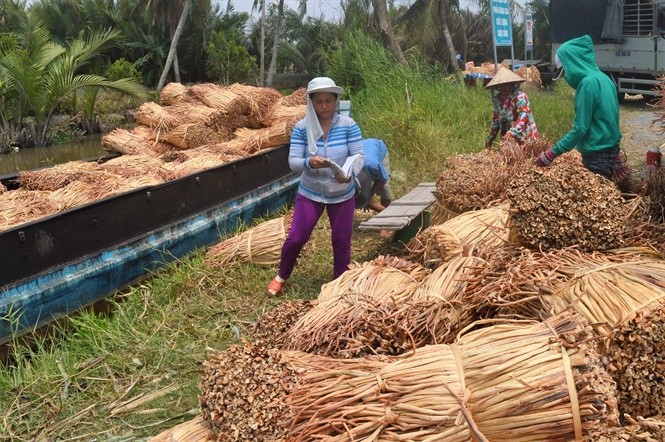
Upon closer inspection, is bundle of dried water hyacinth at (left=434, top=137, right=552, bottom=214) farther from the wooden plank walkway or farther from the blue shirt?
the blue shirt

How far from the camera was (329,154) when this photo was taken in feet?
17.3

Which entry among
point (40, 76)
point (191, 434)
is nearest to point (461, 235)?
point (191, 434)

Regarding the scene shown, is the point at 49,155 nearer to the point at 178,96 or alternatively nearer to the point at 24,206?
the point at 178,96

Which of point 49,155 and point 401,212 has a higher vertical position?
point 401,212

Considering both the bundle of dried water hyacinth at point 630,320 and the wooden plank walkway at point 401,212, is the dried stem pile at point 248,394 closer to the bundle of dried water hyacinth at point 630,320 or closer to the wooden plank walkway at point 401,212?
the bundle of dried water hyacinth at point 630,320

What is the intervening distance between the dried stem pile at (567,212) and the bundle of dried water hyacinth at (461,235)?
0.43 meters

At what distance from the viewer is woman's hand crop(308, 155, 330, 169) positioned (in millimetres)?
5059

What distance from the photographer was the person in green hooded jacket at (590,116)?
16.8ft

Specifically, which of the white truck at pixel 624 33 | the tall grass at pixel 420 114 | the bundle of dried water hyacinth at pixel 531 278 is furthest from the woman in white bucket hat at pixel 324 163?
the white truck at pixel 624 33

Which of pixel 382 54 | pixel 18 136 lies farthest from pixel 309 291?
pixel 18 136

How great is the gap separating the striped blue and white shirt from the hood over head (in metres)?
1.65

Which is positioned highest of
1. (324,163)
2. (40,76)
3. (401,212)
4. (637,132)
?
(40,76)

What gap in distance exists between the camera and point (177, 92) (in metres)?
10.8

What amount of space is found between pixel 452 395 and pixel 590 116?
11.2 feet
